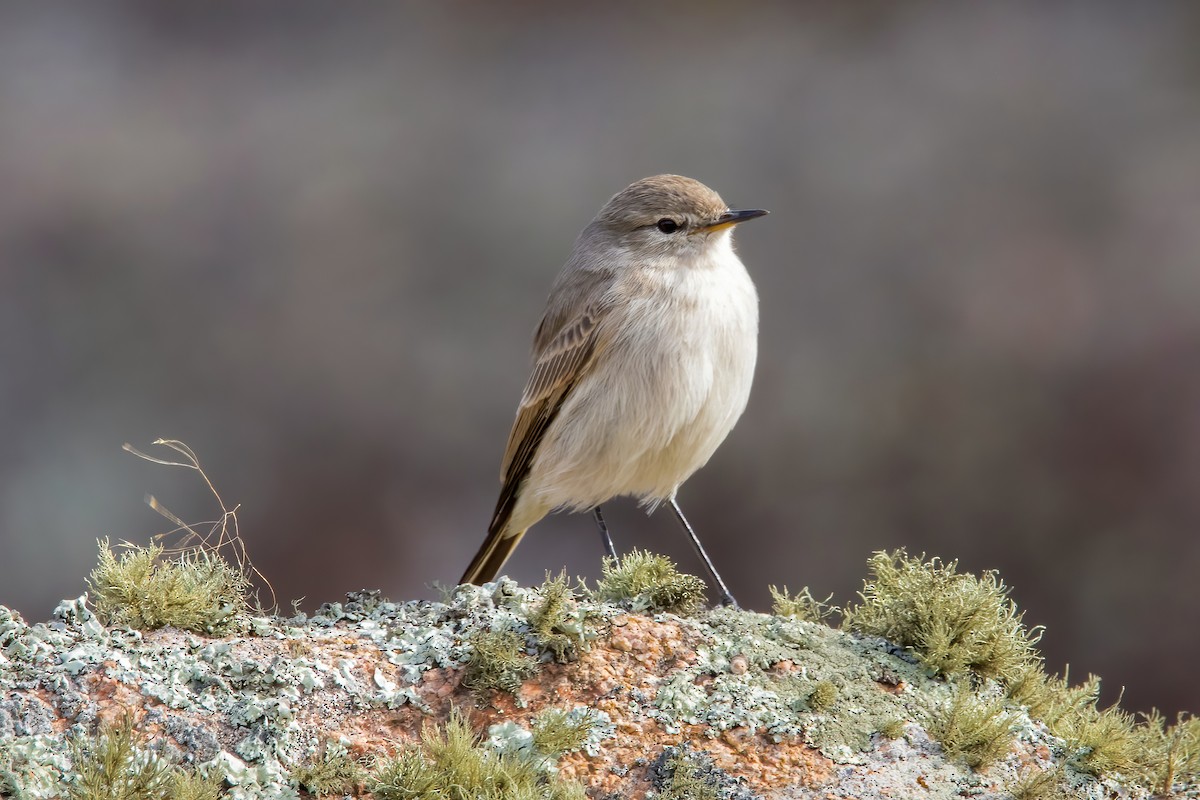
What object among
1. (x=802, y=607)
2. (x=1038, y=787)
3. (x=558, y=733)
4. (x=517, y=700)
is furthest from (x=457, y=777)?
(x=802, y=607)

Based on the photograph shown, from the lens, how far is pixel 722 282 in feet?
18.5

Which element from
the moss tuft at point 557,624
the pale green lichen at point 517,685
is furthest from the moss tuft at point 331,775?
the moss tuft at point 557,624

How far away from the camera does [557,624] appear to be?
12.3 feet

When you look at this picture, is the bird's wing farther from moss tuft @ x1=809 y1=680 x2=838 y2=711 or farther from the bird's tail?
moss tuft @ x1=809 y1=680 x2=838 y2=711

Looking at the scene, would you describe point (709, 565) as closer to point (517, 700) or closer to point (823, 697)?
point (823, 697)

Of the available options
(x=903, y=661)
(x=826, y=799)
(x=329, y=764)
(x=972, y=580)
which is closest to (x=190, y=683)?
(x=329, y=764)

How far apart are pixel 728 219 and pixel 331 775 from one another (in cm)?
345

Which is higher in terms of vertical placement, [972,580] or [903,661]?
[972,580]

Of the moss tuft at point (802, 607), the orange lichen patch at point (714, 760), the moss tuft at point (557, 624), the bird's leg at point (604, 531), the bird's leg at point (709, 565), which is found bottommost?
the orange lichen patch at point (714, 760)

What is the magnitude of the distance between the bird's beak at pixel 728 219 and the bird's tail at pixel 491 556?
5.75 feet

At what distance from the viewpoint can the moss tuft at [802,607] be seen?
4.37 m

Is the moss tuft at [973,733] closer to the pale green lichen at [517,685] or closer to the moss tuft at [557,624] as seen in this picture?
the pale green lichen at [517,685]

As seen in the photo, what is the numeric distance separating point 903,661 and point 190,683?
2.26 meters

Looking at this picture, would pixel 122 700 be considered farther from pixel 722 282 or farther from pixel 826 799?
pixel 722 282
